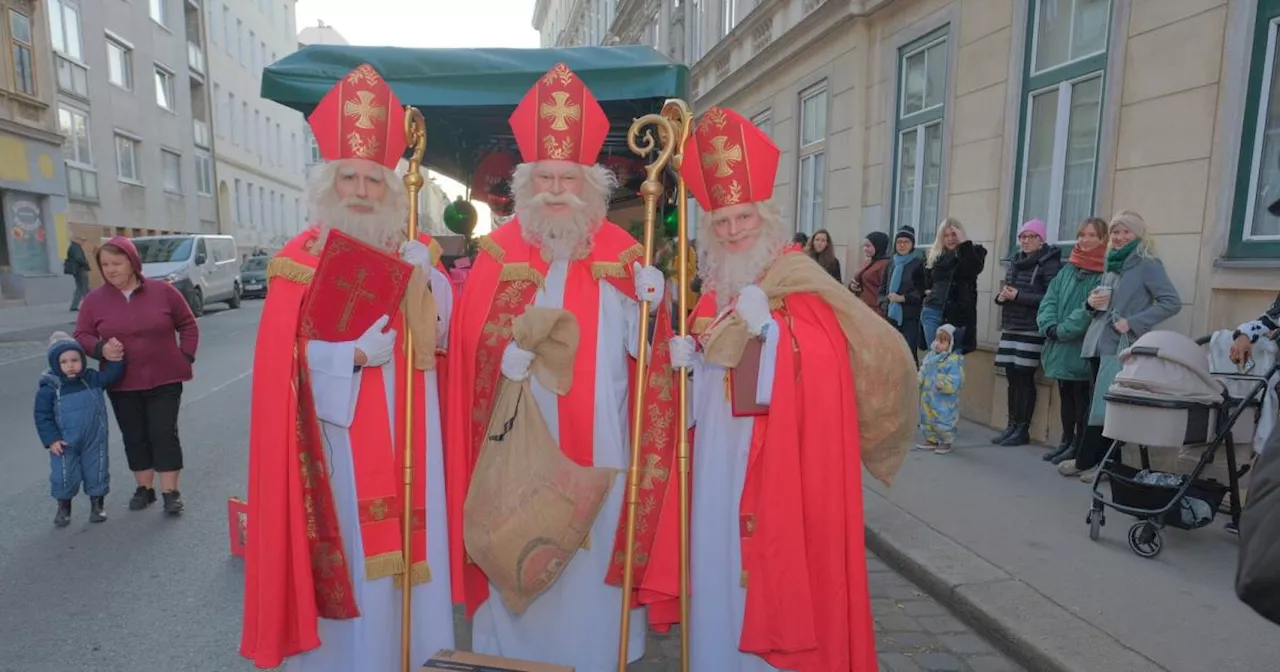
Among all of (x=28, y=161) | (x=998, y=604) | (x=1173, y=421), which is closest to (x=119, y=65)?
(x=28, y=161)

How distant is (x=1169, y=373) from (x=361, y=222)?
4.12 meters

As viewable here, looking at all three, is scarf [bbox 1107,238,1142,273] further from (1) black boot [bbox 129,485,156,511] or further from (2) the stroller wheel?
(1) black boot [bbox 129,485,156,511]

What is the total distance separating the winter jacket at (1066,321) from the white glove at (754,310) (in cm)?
379

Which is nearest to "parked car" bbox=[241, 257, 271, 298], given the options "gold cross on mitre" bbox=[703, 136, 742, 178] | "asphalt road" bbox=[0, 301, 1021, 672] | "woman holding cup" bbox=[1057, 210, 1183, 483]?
"asphalt road" bbox=[0, 301, 1021, 672]

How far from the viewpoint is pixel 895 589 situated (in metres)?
3.93

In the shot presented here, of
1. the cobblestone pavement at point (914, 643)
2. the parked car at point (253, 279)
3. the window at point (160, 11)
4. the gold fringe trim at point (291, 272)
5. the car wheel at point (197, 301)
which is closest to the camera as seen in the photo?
the gold fringe trim at point (291, 272)

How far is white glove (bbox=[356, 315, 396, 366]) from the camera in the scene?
8.50ft

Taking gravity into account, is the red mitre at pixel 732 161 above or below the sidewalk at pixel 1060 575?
above

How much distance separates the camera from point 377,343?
261 cm

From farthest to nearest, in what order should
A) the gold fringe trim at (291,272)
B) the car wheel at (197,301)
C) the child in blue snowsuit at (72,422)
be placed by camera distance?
the car wheel at (197,301), the child in blue snowsuit at (72,422), the gold fringe trim at (291,272)

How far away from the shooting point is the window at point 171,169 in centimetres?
2553

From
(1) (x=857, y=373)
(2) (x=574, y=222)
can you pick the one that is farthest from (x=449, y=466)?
(1) (x=857, y=373)

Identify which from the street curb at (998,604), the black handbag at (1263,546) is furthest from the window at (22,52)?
the black handbag at (1263,546)

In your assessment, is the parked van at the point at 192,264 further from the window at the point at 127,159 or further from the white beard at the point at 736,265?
the white beard at the point at 736,265
